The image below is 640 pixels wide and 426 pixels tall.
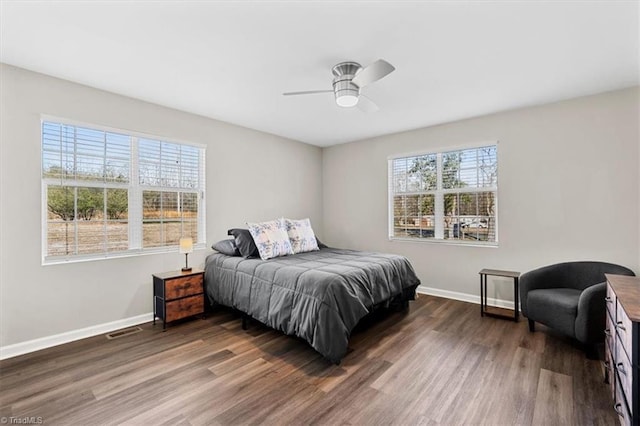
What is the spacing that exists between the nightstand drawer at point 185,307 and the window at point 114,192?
0.72 metres

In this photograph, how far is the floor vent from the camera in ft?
9.77

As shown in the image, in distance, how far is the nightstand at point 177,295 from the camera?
10.4 feet

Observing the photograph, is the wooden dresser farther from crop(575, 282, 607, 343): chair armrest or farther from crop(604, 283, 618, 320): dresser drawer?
crop(575, 282, 607, 343): chair armrest

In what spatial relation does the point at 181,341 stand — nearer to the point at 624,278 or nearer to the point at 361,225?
the point at 361,225

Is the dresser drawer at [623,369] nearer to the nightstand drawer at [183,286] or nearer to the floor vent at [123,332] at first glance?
the nightstand drawer at [183,286]

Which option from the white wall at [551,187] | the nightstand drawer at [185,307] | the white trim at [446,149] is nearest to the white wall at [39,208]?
the nightstand drawer at [185,307]

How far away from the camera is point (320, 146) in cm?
562

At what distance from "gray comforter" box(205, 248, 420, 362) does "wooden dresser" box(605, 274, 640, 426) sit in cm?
162

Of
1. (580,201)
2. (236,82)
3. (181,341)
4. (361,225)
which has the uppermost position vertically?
(236,82)

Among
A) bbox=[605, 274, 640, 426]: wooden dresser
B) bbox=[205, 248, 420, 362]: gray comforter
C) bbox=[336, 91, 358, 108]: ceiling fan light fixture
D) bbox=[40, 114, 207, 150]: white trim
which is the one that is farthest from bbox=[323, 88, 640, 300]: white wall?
bbox=[40, 114, 207, 150]: white trim

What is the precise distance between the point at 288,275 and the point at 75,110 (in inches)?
104

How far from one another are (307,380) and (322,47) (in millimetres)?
2492

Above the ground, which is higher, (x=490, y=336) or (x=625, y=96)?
(x=625, y=96)

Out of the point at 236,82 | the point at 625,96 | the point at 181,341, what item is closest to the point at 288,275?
the point at 181,341
